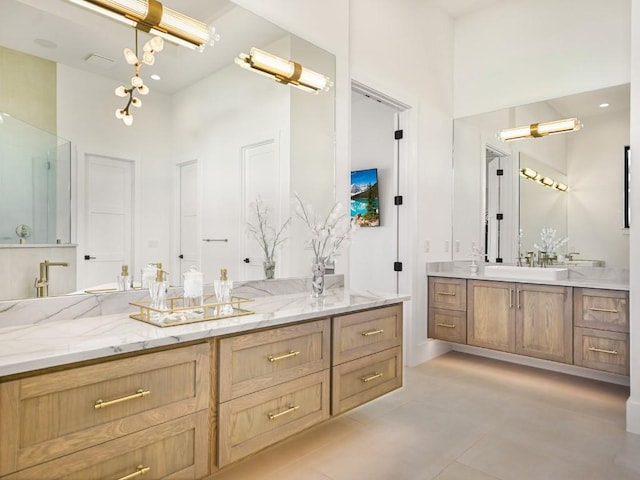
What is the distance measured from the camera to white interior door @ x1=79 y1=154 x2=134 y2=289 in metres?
1.81

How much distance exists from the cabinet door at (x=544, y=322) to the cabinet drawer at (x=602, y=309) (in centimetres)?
7

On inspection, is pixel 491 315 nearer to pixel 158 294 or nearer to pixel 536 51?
pixel 536 51

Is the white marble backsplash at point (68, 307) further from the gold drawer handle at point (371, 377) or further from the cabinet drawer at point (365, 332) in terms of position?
the gold drawer handle at point (371, 377)

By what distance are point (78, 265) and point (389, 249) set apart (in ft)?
10.3

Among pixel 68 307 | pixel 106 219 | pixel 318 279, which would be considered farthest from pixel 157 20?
pixel 318 279

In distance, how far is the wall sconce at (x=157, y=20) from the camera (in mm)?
1802

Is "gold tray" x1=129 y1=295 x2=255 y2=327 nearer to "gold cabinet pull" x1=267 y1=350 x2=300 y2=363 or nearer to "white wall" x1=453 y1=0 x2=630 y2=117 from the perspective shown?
"gold cabinet pull" x1=267 y1=350 x2=300 y2=363

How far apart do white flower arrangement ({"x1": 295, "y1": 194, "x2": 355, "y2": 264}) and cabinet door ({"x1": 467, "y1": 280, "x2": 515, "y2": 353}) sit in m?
1.54

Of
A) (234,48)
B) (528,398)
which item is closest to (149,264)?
(234,48)

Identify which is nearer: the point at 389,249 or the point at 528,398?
the point at 528,398

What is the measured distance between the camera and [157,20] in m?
1.92

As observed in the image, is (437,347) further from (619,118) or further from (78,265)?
(78,265)

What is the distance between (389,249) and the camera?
4.36 metres

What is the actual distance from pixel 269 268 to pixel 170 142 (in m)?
0.92
